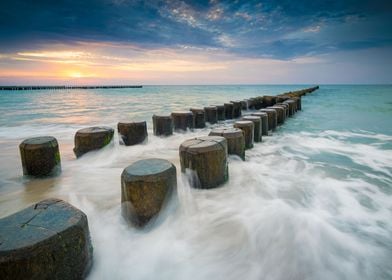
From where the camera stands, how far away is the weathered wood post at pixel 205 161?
2.89m

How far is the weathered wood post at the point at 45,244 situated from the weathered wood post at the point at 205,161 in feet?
4.92

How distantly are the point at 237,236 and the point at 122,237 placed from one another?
1140 millimetres

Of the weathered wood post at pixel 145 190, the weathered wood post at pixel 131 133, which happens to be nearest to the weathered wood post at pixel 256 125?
the weathered wood post at pixel 131 133

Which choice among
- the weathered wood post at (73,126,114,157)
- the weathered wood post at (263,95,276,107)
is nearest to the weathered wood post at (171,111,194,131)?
the weathered wood post at (73,126,114,157)

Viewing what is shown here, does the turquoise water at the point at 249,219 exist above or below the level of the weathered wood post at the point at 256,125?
below

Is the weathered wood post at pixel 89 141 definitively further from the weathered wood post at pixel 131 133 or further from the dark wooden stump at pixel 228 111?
the dark wooden stump at pixel 228 111

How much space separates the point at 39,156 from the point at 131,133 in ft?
7.01

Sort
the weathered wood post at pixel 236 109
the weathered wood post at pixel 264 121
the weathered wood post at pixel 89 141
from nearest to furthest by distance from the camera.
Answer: the weathered wood post at pixel 89 141
the weathered wood post at pixel 264 121
the weathered wood post at pixel 236 109

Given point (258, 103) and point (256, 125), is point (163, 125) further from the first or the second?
point (258, 103)

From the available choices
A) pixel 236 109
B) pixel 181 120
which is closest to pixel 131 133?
pixel 181 120

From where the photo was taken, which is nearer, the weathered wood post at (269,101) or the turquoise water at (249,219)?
the turquoise water at (249,219)

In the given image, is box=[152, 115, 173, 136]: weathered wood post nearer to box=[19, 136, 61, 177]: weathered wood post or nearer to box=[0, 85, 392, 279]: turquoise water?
box=[0, 85, 392, 279]: turquoise water

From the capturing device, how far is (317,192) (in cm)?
326

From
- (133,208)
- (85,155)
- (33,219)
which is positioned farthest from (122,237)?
(85,155)
